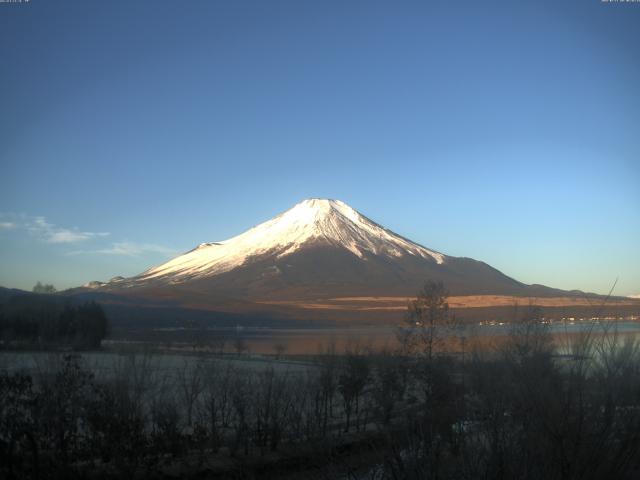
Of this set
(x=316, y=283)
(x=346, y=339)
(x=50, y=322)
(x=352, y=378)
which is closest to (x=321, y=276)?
(x=316, y=283)

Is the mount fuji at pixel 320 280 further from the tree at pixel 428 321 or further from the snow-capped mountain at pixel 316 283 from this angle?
the tree at pixel 428 321

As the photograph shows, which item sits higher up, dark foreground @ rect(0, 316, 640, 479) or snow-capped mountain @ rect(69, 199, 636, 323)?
snow-capped mountain @ rect(69, 199, 636, 323)

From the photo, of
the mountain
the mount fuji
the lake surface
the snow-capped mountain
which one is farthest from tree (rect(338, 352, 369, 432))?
the mountain

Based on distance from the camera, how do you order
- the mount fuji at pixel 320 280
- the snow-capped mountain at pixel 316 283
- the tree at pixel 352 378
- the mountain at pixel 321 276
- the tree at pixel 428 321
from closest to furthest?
1. the tree at pixel 352 378
2. the tree at pixel 428 321
3. the snow-capped mountain at pixel 316 283
4. the mount fuji at pixel 320 280
5. the mountain at pixel 321 276

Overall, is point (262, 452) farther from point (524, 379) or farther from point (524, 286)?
point (524, 286)

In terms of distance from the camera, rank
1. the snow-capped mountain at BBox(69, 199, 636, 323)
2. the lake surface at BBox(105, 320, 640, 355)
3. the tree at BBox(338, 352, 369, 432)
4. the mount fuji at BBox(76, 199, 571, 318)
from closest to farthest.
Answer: the lake surface at BBox(105, 320, 640, 355)
the tree at BBox(338, 352, 369, 432)
the snow-capped mountain at BBox(69, 199, 636, 323)
the mount fuji at BBox(76, 199, 571, 318)

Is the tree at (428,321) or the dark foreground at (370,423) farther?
the tree at (428,321)

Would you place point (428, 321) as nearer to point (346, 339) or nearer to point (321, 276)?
point (346, 339)

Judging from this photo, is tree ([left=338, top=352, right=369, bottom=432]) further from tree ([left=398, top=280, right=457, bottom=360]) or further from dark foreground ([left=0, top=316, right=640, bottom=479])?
tree ([left=398, top=280, right=457, bottom=360])

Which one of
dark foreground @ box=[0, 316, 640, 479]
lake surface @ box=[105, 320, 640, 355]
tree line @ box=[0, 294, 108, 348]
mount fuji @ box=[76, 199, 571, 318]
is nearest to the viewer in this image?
dark foreground @ box=[0, 316, 640, 479]

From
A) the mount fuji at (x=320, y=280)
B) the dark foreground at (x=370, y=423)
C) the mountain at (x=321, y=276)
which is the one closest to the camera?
the dark foreground at (x=370, y=423)

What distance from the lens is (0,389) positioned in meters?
9.30

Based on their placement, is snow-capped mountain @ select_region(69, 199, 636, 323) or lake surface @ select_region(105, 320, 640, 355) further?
snow-capped mountain @ select_region(69, 199, 636, 323)

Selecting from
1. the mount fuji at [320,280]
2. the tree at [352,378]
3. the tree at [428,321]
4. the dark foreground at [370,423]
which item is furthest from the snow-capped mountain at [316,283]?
the dark foreground at [370,423]
